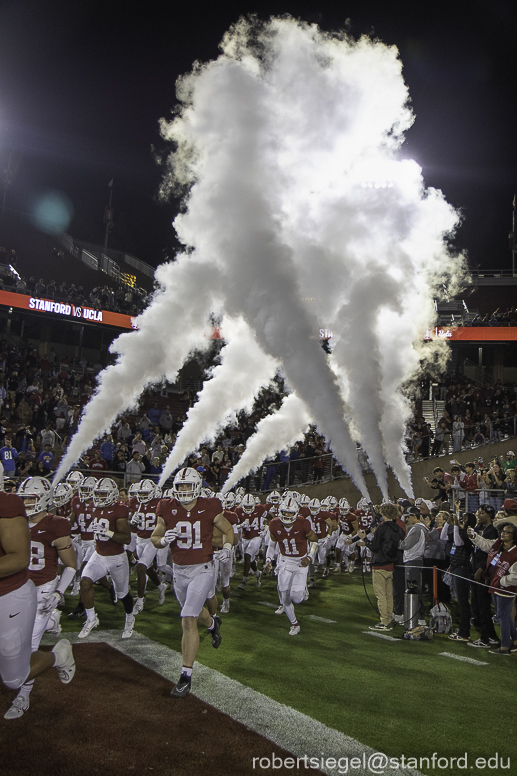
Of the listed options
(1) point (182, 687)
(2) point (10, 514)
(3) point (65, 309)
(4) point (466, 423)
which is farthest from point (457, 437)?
(2) point (10, 514)

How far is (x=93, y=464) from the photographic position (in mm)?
16422

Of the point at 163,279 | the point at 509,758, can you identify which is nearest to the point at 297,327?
the point at 163,279

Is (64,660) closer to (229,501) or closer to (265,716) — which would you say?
(265,716)

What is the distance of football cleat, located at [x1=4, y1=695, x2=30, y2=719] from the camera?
174 inches

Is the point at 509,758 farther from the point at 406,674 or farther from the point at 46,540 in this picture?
the point at 46,540

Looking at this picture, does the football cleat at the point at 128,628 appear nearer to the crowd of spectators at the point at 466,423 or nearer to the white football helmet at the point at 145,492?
the white football helmet at the point at 145,492

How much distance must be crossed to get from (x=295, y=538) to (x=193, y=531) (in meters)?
3.01

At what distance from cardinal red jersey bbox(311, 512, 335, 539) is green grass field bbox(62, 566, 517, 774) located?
3.48m

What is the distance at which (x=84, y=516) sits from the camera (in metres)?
9.05

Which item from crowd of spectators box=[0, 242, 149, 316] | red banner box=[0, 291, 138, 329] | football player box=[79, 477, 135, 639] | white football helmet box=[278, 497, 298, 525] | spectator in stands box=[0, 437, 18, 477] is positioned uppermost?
crowd of spectators box=[0, 242, 149, 316]

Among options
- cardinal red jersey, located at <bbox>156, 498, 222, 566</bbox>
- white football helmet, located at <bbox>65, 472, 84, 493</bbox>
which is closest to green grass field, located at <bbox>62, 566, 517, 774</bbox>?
cardinal red jersey, located at <bbox>156, 498, 222, 566</bbox>

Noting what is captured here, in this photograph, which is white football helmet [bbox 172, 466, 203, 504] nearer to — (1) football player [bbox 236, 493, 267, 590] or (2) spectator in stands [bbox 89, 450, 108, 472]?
(1) football player [bbox 236, 493, 267, 590]

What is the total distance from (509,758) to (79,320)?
2481 cm

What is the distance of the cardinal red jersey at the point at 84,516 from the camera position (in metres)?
8.99
